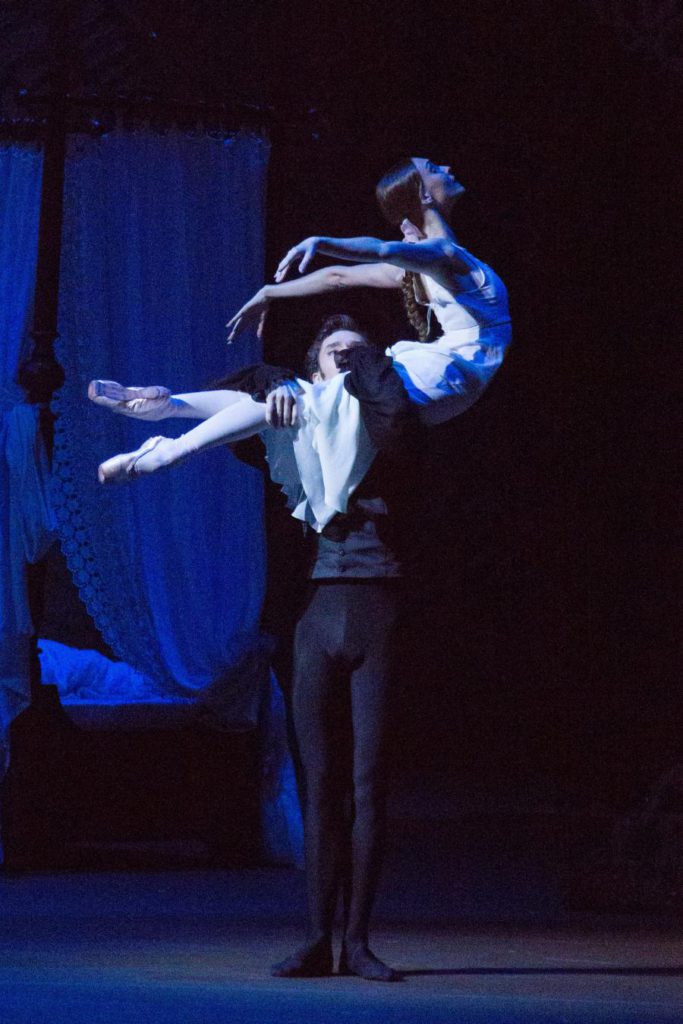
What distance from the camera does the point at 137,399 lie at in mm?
3863

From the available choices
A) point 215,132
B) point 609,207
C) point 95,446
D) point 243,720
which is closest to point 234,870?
point 243,720

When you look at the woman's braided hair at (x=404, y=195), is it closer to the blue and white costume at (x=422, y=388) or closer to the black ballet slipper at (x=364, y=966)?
the blue and white costume at (x=422, y=388)

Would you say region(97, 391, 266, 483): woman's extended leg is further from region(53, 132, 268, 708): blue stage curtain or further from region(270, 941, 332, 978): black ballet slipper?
region(53, 132, 268, 708): blue stage curtain

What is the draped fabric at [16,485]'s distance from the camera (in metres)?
5.82

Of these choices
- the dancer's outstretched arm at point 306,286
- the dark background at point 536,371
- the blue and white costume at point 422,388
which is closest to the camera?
the dancer's outstretched arm at point 306,286

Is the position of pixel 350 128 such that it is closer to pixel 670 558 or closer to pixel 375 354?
pixel 670 558

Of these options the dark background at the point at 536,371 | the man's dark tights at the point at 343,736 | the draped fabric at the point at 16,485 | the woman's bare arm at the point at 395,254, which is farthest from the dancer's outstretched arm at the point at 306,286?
the dark background at the point at 536,371

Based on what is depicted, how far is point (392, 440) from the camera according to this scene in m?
3.72

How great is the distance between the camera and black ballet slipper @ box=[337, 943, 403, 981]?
3.63 metres

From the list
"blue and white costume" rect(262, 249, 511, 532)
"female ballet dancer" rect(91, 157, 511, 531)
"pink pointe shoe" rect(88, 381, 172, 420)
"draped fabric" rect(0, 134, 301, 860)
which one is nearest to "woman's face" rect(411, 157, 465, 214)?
"female ballet dancer" rect(91, 157, 511, 531)

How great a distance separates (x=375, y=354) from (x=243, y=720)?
103 inches

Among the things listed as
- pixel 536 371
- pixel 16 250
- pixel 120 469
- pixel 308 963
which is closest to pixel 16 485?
pixel 16 250

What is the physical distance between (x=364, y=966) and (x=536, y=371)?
6049 mm

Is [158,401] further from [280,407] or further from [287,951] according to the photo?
[287,951]
